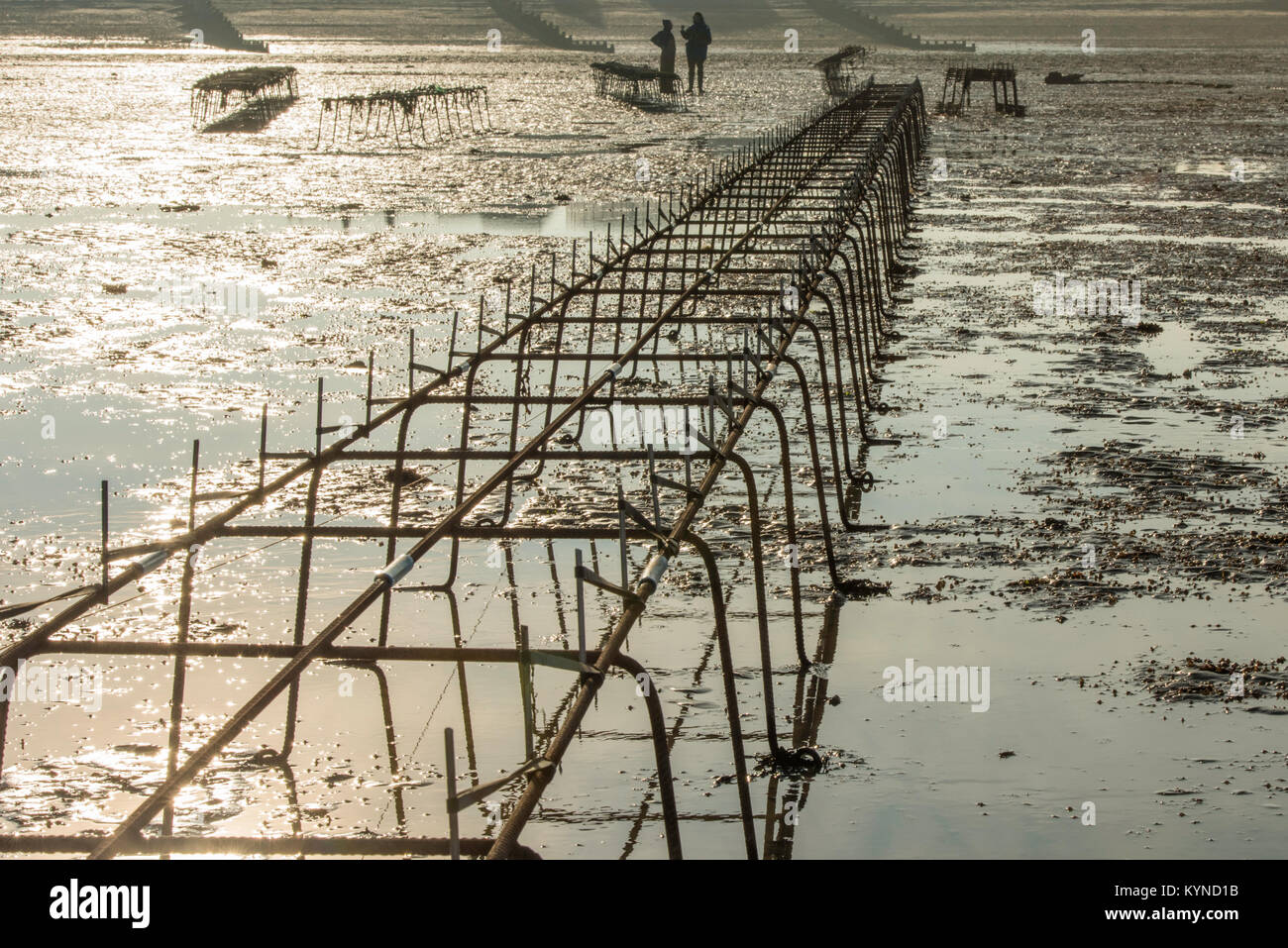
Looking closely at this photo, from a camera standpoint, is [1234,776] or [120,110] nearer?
[1234,776]

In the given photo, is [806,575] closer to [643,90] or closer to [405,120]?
[405,120]

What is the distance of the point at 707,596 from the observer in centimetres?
798

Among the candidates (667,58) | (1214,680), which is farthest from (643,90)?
(1214,680)

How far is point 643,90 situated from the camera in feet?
159

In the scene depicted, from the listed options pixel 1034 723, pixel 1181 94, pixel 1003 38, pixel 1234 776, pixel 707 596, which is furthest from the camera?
pixel 1003 38

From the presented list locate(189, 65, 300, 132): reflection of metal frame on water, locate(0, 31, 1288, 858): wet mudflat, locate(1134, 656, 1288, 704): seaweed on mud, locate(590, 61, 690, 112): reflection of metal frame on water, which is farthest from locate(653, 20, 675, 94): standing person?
locate(1134, 656, 1288, 704): seaweed on mud

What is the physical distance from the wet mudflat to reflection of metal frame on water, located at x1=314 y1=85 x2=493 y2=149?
13.0 meters

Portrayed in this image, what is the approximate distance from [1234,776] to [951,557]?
2700 mm

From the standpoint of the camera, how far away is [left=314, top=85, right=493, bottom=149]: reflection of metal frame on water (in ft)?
107

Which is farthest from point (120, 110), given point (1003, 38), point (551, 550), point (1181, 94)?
point (1003, 38)

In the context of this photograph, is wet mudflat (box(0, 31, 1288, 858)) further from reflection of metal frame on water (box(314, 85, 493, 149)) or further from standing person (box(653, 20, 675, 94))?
standing person (box(653, 20, 675, 94))

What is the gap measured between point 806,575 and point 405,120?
2972 centimetres
